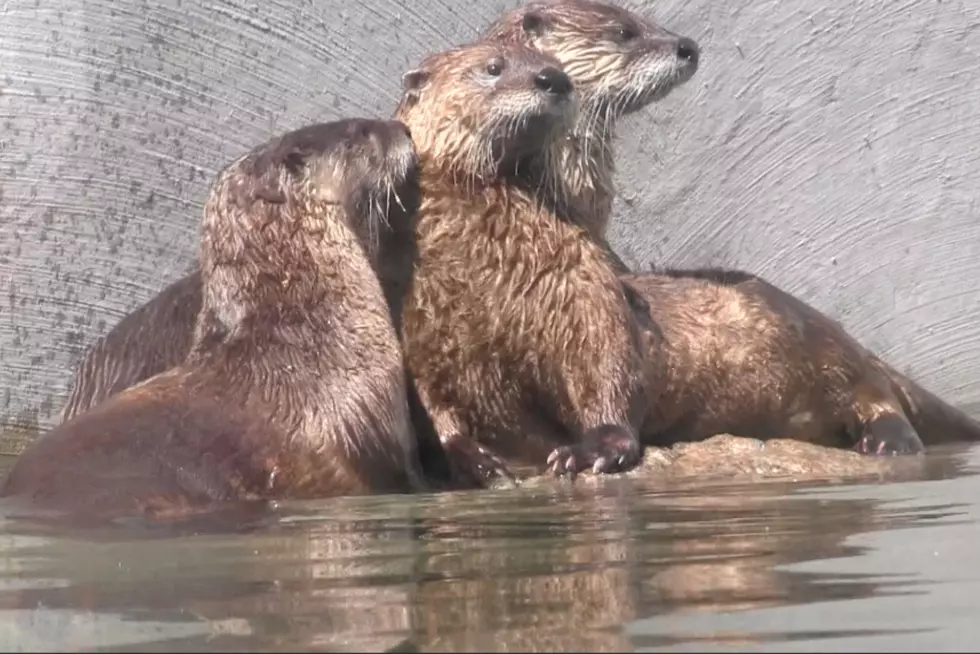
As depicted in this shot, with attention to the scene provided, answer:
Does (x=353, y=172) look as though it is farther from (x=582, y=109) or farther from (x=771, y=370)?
(x=771, y=370)

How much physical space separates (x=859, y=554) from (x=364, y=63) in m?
4.00

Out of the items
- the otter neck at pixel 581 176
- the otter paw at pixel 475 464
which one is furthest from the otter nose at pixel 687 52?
the otter paw at pixel 475 464

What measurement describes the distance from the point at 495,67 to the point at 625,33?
A: 560 millimetres

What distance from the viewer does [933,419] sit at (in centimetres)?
607

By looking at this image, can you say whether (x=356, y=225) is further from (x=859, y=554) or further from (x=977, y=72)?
(x=977, y=72)

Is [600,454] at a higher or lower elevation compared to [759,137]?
lower

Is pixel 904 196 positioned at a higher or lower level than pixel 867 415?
higher

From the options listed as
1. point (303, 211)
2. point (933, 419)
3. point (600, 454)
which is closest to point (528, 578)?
point (600, 454)

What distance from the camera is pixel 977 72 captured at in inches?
278

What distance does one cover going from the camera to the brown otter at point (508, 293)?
5008mm

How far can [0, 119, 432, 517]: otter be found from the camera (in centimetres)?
407

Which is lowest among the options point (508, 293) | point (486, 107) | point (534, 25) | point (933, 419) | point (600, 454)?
point (600, 454)

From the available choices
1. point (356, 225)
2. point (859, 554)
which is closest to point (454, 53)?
point (356, 225)

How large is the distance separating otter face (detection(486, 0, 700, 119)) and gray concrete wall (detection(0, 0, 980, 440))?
930 mm
